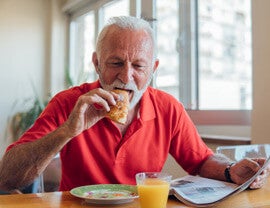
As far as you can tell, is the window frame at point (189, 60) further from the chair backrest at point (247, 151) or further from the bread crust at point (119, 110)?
the bread crust at point (119, 110)

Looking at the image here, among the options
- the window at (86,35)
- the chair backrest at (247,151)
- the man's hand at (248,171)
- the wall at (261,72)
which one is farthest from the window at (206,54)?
the man's hand at (248,171)

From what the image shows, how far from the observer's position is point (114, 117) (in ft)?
4.16

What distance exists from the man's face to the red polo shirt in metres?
0.14

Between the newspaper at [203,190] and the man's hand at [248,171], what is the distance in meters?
0.04

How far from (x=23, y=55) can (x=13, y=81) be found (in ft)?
1.12

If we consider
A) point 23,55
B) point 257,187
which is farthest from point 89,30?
point 257,187

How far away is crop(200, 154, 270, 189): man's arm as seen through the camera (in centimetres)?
124

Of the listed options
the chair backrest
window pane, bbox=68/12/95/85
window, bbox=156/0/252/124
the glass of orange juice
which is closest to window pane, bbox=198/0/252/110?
window, bbox=156/0/252/124

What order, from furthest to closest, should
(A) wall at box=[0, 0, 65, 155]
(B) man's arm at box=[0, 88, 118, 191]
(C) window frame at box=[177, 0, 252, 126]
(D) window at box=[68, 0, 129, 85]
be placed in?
(A) wall at box=[0, 0, 65, 155]
(D) window at box=[68, 0, 129, 85]
(C) window frame at box=[177, 0, 252, 126]
(B) man's arm at box=[0, 88, 118, 191]

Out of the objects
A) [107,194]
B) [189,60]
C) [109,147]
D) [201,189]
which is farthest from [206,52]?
[107,194]

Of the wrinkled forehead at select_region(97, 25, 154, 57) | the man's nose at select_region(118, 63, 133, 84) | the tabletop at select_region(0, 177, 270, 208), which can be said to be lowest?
the tabletop at select_region(0, 177, 270, 208)

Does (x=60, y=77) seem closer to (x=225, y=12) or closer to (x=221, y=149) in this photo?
(x=225, y=12)

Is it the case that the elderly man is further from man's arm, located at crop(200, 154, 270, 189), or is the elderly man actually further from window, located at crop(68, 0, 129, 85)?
window, located at crop(68, 0, 129, 85)

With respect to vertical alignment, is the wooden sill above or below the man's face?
below
